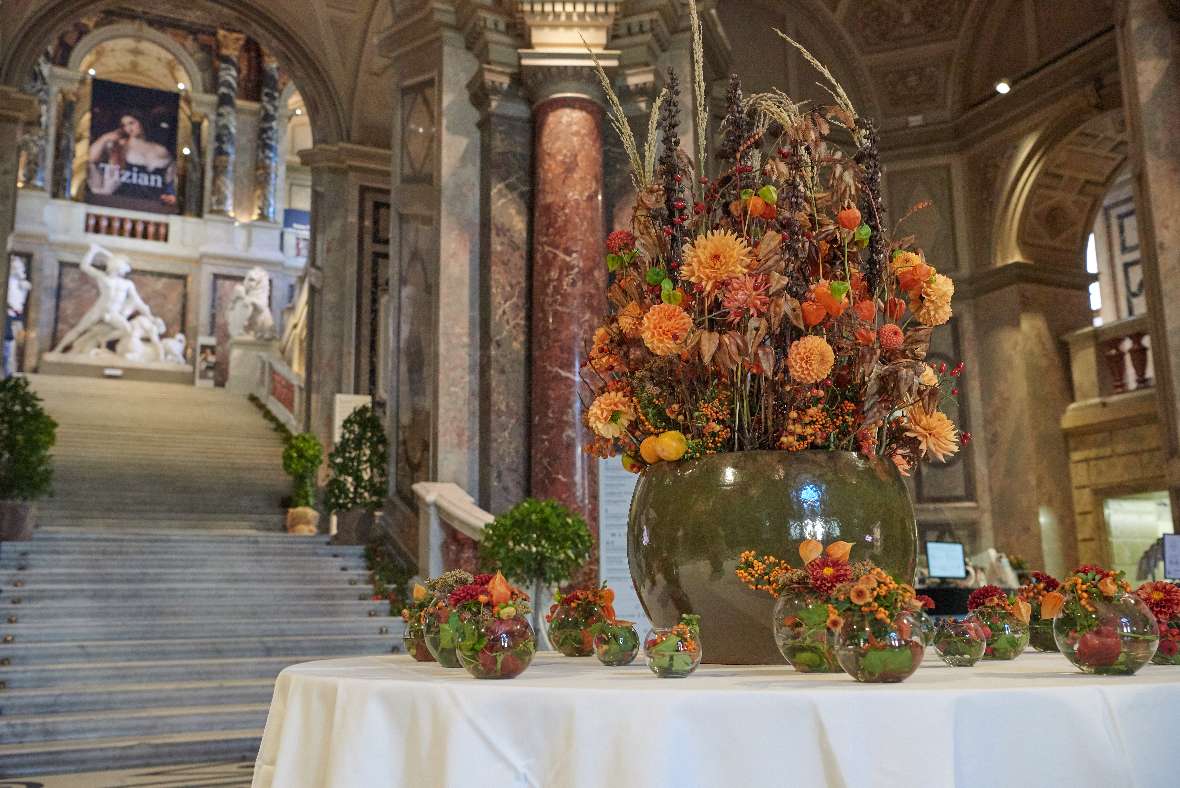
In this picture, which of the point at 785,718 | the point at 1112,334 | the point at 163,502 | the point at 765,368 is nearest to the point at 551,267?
the point at 163,502

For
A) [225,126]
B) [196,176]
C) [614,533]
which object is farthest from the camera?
[196,176]

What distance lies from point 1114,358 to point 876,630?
41.6 ft

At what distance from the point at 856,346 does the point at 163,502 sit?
10711mm

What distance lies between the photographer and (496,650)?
172cm

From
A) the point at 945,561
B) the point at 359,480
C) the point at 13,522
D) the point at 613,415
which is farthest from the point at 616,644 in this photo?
the point at 359,480

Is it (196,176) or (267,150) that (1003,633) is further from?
(196,176)

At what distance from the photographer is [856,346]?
2.07 meters

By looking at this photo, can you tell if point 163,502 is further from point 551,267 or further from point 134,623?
point 551,267

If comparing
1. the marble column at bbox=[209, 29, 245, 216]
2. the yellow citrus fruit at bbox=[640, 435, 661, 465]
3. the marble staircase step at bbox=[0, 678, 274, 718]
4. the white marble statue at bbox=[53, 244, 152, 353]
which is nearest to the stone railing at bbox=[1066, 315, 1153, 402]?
the marble staircase step at bbox=[0, 678, 274, 718]

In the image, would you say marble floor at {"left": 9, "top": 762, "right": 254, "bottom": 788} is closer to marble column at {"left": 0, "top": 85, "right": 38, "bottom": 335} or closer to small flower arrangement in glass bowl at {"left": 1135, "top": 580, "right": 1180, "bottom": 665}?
small flower arrangement in glass bowl at {"left": 1135, "top": 580, "right": 1180, "bottom": 665}

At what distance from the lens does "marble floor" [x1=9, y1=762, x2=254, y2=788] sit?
4992 millimetres

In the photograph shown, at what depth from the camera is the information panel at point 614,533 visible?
Result: 25.3 ft

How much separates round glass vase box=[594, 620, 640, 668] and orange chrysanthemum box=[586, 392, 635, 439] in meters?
0.38

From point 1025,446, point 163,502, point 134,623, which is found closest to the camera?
point 134,623
